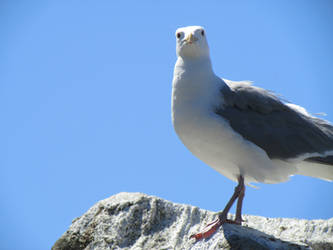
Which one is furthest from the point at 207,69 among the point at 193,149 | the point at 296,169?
the point at 296,169

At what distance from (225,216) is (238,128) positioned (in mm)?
1330

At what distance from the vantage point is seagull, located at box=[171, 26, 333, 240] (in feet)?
23.6

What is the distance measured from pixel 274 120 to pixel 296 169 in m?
0.81

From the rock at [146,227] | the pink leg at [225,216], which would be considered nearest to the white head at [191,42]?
the pink leg at [225,216]

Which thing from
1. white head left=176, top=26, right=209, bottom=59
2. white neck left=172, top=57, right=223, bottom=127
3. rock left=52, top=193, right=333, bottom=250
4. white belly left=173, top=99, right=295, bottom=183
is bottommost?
rock left=52, top=193, right=333, bottom=250

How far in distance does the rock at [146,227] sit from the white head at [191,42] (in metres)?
2.28

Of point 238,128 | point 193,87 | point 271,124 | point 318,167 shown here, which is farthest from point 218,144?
point 318,167

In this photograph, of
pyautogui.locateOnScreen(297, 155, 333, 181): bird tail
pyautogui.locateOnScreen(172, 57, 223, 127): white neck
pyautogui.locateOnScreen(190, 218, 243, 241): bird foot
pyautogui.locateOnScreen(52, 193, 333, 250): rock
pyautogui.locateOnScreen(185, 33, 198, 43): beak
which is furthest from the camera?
pyautogui.locateOnScreen(297, 155, 333, 181): bird tail

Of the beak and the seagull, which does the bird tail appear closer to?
the seagull

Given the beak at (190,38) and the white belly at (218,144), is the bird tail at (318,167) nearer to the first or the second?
the white belly at (218,144)

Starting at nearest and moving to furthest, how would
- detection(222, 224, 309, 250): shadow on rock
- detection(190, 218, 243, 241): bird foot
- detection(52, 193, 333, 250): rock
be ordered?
detection(222, 224, 309, 250): shadow on rock, detection(190, 218, 243, 241): bird foot, detection(52, 193, 333, 250): rock

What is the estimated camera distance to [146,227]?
6.90m

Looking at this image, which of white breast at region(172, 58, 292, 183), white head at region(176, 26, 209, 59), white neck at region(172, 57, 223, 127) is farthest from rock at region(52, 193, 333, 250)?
white head at region(176, 26, 209, 59)

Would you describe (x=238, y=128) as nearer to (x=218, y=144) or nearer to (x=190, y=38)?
(x=218, y=144)
